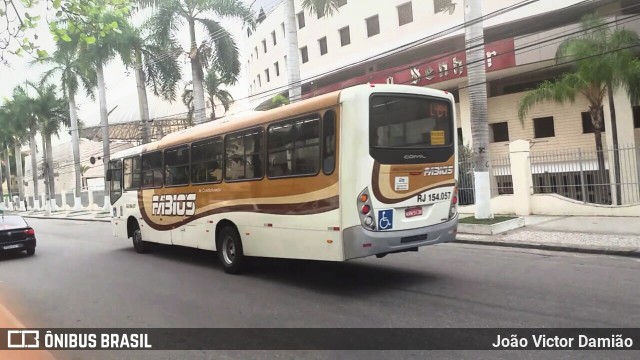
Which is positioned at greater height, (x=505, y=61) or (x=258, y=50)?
(x=258, y=50)

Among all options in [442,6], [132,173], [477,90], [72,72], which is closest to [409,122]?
[477,90]

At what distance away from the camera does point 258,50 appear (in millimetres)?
43719

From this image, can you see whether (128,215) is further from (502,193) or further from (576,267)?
(502,193)

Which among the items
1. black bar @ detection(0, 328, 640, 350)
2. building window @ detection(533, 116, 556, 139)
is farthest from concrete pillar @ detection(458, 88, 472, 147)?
black bar @ detection(0, 328, 640, 350)

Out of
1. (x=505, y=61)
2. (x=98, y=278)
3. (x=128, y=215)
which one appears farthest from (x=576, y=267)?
(x=505, y=61)

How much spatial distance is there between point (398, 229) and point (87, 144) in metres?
Answer: 72.3

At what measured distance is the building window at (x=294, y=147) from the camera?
272 inches

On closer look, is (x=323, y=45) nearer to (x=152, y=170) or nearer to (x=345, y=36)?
(x=345, y=36)

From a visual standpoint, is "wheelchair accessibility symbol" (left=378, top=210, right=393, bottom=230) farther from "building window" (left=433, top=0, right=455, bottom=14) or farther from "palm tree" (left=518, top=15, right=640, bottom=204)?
"building window" (left=433, top=0, right=455, bottom=14)

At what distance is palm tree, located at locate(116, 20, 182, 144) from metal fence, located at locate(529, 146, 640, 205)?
776 inches

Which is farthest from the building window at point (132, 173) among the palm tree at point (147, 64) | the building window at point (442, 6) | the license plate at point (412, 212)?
the building window at point (442, 6)

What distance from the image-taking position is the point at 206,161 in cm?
929

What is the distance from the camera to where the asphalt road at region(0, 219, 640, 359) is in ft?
17.4

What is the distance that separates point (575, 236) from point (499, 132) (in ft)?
52.5
